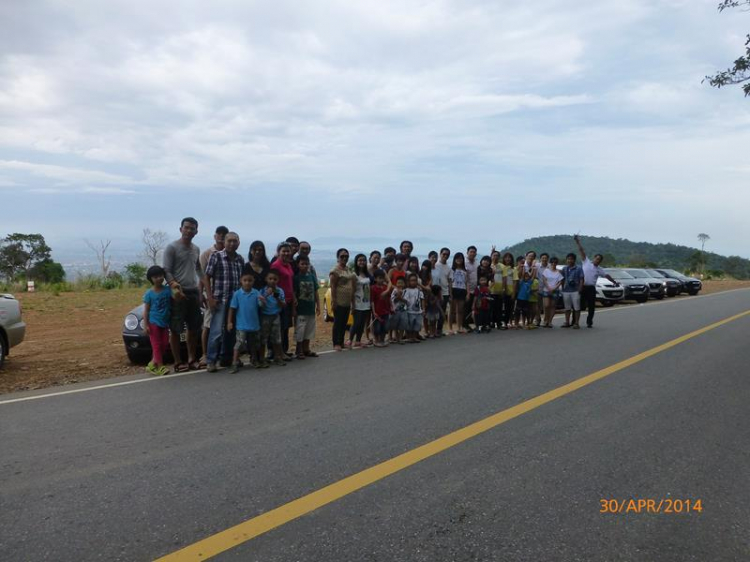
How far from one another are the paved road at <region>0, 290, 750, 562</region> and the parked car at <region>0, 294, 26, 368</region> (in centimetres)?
260

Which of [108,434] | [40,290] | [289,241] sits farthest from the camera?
[40,290]

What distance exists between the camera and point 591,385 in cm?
652

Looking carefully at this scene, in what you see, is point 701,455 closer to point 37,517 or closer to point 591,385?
point 591,385

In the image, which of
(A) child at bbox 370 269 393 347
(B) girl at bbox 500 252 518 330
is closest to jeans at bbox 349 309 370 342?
(A) child at bbox 370 269 393 347

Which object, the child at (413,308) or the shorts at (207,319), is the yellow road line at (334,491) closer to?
the shorts at (207,319)

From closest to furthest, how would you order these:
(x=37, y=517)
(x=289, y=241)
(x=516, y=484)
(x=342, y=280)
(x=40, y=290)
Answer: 1. (x=37, y=517)
2. (x=516, y=484)
3. (x=289, y=241)
4. (x=342, y=280)
5. (x=40, y=290)

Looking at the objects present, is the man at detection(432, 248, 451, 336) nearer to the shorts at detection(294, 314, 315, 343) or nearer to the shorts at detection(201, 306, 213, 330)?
the shorts at detection(294, 314, 315, 343)

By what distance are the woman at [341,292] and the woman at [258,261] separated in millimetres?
1589

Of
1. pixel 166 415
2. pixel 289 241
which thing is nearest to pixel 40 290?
pixel 289 241

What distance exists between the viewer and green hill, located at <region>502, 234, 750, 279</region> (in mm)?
69188

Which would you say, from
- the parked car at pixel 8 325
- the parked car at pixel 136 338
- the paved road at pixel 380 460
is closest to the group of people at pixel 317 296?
the parked car at pixel 136 338

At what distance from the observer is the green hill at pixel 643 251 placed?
227 feet

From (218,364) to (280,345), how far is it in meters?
0.88

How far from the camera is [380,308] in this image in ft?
33.4
